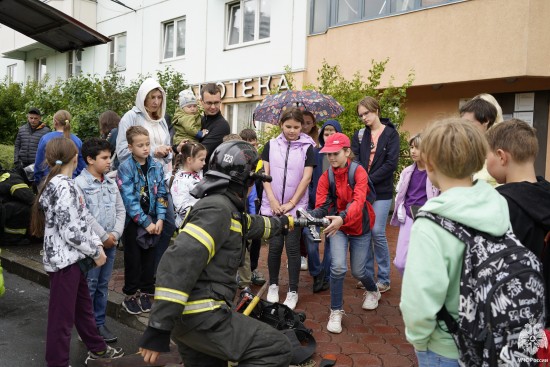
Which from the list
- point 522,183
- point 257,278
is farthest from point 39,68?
point 522,183

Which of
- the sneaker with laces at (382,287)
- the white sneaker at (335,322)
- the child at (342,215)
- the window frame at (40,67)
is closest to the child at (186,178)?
the child at (342,215)

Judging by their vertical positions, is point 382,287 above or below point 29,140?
below

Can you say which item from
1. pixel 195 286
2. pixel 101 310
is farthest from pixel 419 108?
pixel 195 286

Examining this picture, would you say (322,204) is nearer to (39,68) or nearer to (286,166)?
(286,166)

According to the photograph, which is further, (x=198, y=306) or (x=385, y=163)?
(x=385, y=163)

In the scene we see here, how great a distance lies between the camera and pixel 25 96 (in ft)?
60.4

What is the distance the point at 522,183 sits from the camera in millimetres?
2504

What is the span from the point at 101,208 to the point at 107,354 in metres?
1.23

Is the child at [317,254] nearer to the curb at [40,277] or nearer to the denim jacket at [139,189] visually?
the denim jacket at [139,189]

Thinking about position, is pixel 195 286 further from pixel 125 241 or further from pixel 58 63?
pixel 58 63

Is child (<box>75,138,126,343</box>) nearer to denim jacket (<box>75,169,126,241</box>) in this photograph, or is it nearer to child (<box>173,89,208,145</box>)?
denim jacket (<box>75,169,126,241</box>)

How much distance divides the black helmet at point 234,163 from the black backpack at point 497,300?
1224 mm

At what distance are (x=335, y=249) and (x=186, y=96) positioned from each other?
2.79 m

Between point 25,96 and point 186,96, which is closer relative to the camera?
point 186,96
